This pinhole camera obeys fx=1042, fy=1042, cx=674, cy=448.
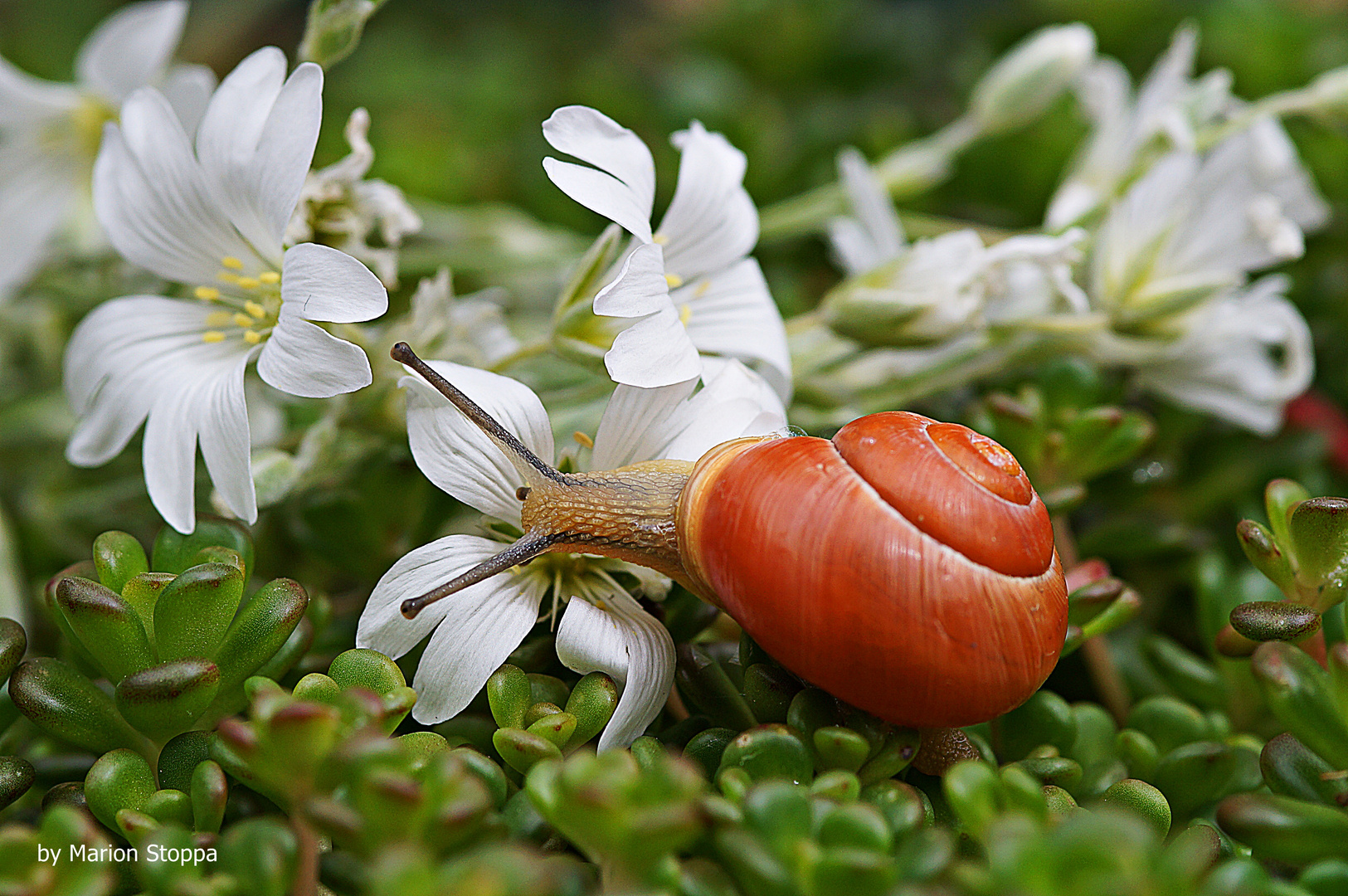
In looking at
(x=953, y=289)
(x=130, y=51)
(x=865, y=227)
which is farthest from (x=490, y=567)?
(x=130, y=51)

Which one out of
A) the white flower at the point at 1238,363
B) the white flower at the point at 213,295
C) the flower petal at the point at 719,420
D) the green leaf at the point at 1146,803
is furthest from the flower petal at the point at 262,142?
the white flower at the point at 1238,363

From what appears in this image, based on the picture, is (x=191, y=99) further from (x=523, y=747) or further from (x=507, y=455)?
(x=523, y=747)

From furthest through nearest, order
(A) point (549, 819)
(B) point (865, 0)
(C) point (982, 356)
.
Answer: (B) point (865, 0)
(C) point (982, 356)
(A) point (549, 819)

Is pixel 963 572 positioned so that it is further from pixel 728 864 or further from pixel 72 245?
pixel 72 245

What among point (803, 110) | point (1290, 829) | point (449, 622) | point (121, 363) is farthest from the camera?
point (803, 110)

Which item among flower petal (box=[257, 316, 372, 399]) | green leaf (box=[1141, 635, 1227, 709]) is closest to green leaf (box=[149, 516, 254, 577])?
flower petal (box=[257, 316, 372, 399])

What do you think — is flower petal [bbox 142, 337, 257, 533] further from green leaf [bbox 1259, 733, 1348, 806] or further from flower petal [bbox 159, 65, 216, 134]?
green leaf [bbox 1259, 733, 1348, 806]

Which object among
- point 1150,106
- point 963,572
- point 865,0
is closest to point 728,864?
point 963,572
